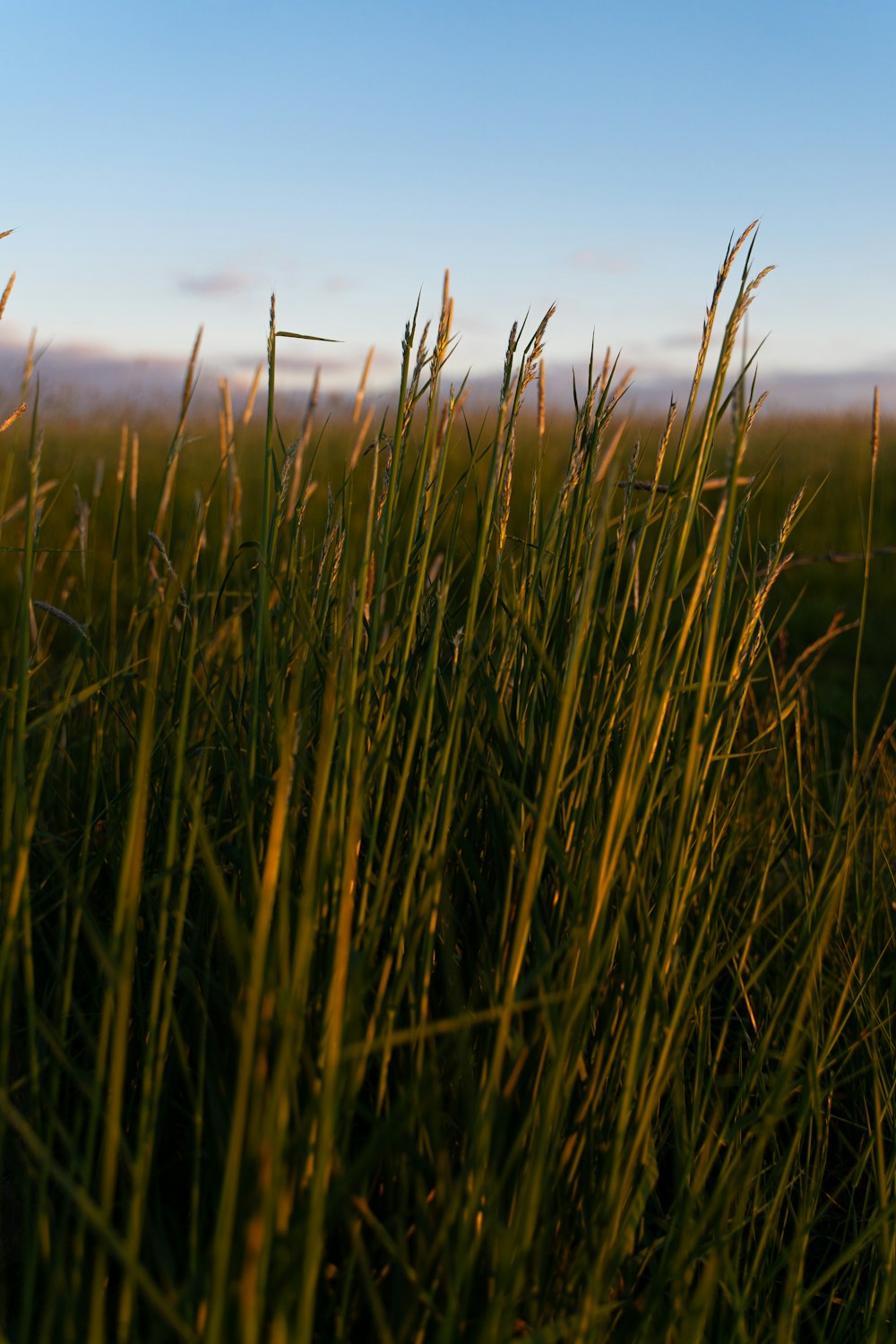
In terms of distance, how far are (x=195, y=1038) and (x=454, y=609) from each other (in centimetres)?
70

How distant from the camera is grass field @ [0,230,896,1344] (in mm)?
699

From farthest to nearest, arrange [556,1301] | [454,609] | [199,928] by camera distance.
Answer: [454,609] → [199,928] → [556,1301]

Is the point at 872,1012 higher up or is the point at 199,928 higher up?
the point at 199,928

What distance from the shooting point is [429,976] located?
2.90 feet

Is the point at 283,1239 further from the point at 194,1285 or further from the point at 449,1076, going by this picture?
the point at 449,1076

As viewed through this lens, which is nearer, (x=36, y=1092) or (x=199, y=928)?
(x=36, y=1092)

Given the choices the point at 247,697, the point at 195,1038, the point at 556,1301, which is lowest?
the point at 556,1301

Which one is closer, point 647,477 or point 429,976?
point 429,976

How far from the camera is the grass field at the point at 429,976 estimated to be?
699 millimetres

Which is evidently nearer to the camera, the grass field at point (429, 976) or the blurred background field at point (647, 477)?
the grass field at point (429, 976)

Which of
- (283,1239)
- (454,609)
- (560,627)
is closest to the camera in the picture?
(283,1239)

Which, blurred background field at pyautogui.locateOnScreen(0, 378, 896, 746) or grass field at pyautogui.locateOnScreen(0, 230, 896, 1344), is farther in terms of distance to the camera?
blurred background field at pyautogui.locateOnScreen(0, 378, 896, 746)

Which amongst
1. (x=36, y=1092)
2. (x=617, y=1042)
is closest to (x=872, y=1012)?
(x=617, y=1042)

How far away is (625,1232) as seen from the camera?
0.83 m
